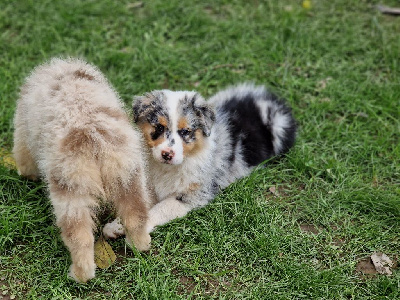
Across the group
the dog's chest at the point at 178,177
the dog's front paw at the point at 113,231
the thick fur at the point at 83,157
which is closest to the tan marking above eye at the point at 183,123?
the dog's chest at the point at 178,177

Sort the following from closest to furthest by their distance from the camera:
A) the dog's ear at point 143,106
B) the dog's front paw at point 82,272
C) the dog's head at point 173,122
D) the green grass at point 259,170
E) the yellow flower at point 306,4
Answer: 1. the dog's front paw at point 82,272
2. the green grass at point 259,170
3. the dog's head at point 173,122
4. the dog's ear at point 143,106
5. the yellow flower at point 306,4

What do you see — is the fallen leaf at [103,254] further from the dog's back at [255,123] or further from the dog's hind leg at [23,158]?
the dog's back at [255,123]

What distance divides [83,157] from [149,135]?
1006 mm

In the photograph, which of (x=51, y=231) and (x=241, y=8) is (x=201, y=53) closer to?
(x=241, y=8)

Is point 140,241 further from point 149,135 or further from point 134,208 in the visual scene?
point 149,135

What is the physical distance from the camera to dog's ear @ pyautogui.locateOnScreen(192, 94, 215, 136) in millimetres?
4680

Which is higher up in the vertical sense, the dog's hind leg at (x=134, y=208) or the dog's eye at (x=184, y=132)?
the dog's eye at (x=184, y=132)

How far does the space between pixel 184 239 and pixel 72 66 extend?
5.58 ft

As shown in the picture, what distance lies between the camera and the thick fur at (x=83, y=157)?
368 cm

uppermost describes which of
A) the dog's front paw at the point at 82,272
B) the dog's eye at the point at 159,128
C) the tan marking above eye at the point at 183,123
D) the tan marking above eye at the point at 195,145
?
the tan marking above eye at the point at 183,123

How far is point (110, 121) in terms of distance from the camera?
382cm

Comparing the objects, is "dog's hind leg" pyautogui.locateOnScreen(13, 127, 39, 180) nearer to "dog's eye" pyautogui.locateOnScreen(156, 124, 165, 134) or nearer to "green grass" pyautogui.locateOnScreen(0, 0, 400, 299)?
"green grass" pyautogui.locateOnScreen(0, 0, 400, 299)

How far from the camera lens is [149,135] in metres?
4.58

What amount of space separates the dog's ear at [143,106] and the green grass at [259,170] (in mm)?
989
